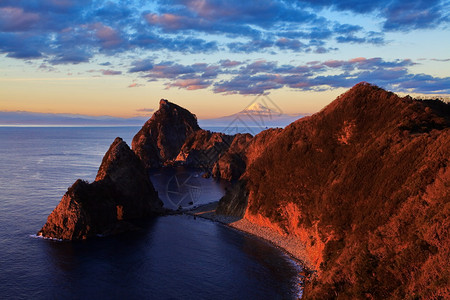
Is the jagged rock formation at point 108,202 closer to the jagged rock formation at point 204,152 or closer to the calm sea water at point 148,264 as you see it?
the calm sea water at point 148,264

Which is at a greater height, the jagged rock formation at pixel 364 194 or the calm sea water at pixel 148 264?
the jagged rock formation at pixel 364 194

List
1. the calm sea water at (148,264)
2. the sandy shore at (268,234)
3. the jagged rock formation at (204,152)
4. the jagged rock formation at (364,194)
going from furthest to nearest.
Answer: the jagged rock formation at (204,152) → the sandy shore at (268,234) → the calm sea water at (148,264) → the jagged rock formation at (364,194)

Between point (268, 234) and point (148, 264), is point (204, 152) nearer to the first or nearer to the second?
point (268, 234)

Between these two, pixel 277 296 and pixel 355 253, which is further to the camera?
pixel 277 296

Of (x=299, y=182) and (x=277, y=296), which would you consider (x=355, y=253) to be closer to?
(x=277, y=296)

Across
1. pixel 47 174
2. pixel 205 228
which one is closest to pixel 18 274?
pixel 205 228

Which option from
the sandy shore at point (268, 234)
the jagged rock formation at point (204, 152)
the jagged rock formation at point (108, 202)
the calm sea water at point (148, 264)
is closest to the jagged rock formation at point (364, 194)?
the sandy shore at point (268, 234)

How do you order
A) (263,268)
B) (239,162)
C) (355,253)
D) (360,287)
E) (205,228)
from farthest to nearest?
1. (239,162)
2. (205,228)
3. (263,268)
4. (355,253)
5. (360,287)
